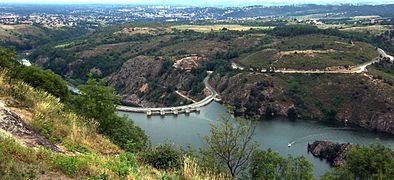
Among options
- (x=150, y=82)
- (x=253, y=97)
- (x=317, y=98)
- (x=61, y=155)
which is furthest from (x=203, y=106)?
(x=61, y=155)

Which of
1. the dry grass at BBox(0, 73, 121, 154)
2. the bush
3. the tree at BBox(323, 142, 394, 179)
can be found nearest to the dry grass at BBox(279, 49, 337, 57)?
the tree at BBox(323, 142, 394, 179)

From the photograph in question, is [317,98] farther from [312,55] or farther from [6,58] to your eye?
[6,58]

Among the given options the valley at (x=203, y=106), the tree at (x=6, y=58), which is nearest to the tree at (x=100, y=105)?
the valley at (x=203, y=106)

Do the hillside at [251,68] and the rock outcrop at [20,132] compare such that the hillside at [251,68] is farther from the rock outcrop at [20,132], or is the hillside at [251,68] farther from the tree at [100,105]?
the rock outcrop at [20,132]

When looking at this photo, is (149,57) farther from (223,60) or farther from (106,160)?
(106,160)

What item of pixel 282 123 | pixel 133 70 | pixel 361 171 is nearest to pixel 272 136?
pixel 282 123
